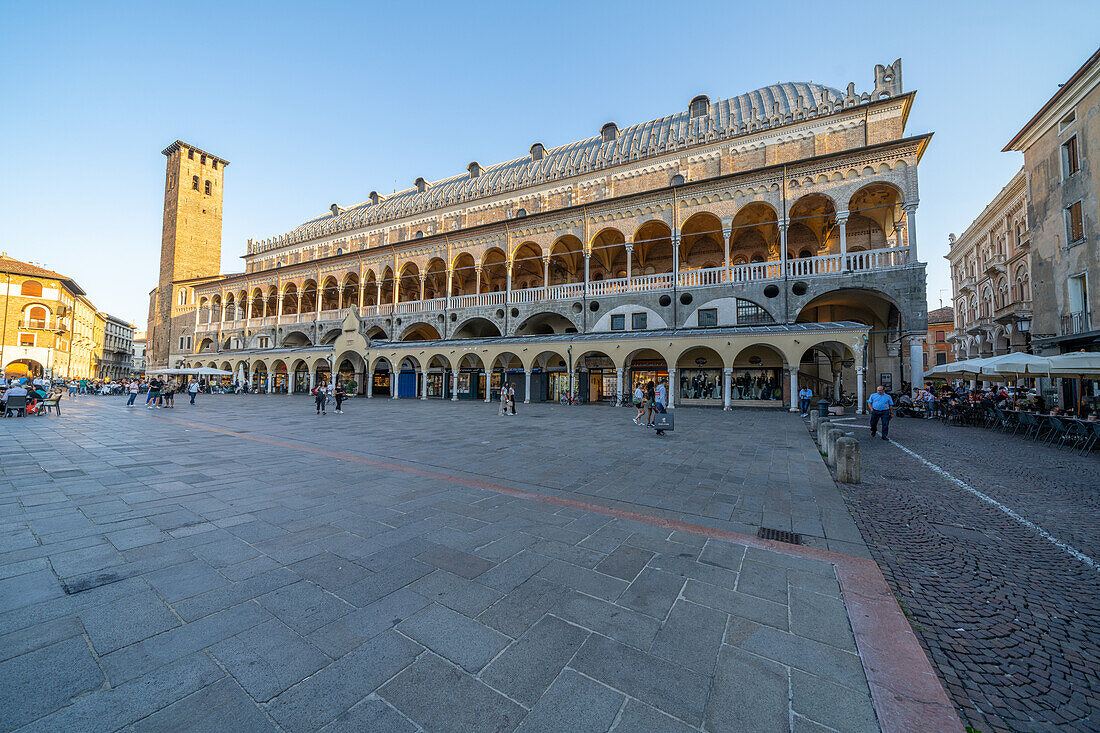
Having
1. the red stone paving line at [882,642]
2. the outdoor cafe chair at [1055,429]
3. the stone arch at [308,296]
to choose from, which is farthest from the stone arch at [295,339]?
the outdoor cafe chair at [1055,429]

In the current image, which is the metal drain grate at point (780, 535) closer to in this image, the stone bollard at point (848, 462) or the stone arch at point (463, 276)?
the stone bollard at point (848, 462)

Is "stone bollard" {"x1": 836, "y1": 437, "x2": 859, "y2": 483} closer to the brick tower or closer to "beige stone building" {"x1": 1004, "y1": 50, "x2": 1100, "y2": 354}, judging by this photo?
"beige stone building" {"x1": 1004, "y1": 50, "x2": 1100, "y2": 354}

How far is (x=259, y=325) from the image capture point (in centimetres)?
4181

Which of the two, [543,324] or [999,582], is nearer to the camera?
[999,582]

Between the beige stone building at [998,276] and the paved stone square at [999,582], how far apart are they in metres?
21.5

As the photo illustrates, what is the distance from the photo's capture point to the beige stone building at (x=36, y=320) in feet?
144

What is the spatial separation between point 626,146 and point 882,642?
33.2 meters

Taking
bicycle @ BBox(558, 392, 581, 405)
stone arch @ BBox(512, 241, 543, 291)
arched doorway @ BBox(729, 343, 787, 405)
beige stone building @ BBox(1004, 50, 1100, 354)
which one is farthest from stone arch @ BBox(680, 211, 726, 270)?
beige stone building @ BBox(1004, 50, 1100, 354)

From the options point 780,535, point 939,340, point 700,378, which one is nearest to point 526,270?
point 700,378

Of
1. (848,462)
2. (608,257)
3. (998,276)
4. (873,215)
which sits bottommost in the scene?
(848,462)

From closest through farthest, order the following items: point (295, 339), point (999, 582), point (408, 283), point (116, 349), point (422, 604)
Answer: point (422, 604) → point (999, 582) → point (408, 283) → point (295, 339) → point (116, 349)

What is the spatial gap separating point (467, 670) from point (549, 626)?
62 cm

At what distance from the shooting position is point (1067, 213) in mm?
18922

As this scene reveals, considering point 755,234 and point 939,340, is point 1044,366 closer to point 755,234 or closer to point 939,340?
point 755,234
